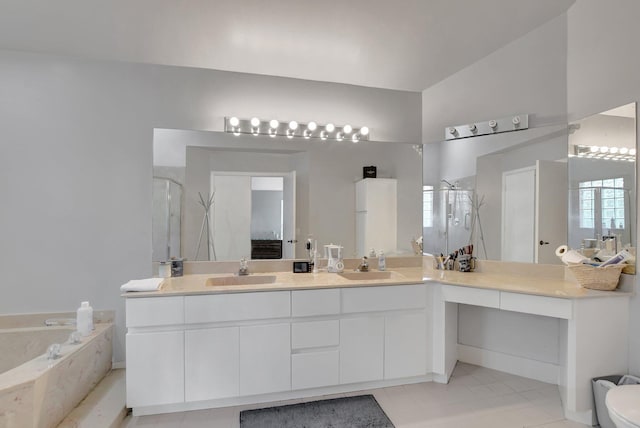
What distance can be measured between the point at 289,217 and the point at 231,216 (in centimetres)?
47

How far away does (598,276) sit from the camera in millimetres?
2035

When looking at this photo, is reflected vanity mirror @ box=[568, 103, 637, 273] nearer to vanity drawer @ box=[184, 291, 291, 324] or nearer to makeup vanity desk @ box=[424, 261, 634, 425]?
makeup vanity desk @ box=[424, 261, 634, 425]

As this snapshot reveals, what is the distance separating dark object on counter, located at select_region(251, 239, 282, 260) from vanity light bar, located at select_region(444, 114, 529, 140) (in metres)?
1.78

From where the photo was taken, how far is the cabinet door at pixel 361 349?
2.28 meters

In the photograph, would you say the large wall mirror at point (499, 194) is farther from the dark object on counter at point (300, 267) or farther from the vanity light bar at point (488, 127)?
the dark object on counter at point (300, 267)

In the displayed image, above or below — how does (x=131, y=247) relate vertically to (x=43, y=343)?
above

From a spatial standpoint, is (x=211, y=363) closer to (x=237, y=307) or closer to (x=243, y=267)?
(x=237, y=307)

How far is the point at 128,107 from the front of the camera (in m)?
2.54

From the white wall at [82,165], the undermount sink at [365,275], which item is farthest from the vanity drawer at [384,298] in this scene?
the white wall at [82,165]

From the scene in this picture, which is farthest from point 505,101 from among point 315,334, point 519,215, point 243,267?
point 243,267

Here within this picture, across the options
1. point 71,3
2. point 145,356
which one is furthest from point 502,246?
point 71,3

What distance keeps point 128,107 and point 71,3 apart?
0.72 m

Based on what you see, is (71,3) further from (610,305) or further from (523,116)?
(610,305)

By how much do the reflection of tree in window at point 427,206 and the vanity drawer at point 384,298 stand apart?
744 mm
